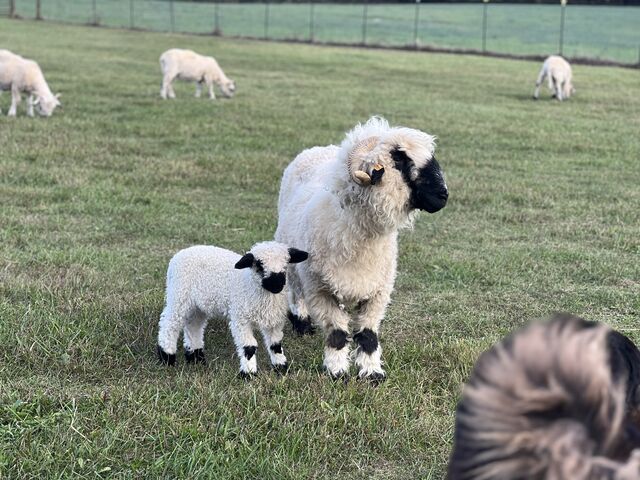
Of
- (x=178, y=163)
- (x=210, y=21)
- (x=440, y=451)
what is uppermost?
(x=210, y=21)

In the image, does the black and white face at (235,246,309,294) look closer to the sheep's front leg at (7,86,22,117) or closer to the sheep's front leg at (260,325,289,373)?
the sheep's front leg at (260,325,289,373)

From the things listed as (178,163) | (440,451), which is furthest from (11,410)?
(178,163)

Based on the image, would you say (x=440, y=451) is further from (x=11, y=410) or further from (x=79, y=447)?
(x=11, y=410)

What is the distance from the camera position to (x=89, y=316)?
4.92 metres

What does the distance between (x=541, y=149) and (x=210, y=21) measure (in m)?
42.5

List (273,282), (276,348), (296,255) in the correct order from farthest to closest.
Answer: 1. (276,348)
2. (296,255)
3. (273,282)

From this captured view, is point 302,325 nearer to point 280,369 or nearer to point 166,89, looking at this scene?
point 280,369

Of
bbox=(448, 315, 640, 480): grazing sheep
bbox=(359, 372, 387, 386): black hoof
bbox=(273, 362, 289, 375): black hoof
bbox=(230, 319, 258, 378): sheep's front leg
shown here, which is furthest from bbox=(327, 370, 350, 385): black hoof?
bbox=(448, 315, 640, 480): grazing sheep

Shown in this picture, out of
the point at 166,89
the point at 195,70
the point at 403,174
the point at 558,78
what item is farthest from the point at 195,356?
the point at 558,78

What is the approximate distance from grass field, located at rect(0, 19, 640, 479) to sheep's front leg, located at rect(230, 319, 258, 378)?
100 mm

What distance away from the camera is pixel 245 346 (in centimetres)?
432

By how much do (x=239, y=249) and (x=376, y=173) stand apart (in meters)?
2.88

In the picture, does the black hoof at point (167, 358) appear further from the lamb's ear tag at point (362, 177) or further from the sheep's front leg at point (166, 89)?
the sheep's front leg at point (166, 89)

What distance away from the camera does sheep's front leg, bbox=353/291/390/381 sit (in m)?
4.43
